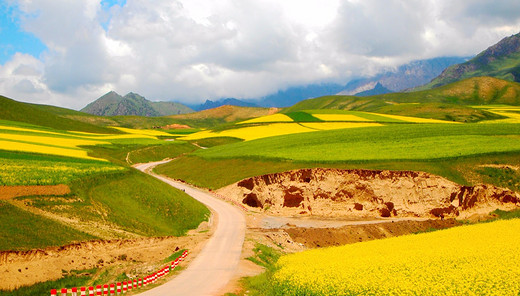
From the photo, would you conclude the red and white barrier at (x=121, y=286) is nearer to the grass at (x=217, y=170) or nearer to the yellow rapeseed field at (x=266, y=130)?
the grass at (x=217, y=170)

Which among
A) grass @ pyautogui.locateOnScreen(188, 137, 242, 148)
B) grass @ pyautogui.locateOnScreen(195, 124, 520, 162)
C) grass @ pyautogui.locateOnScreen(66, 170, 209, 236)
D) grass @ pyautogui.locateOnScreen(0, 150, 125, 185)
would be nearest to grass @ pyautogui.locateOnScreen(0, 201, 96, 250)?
grass @ pyautogui.locateOnScreen(66, 170, 209, 236)

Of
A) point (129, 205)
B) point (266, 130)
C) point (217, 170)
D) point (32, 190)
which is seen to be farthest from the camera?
point (266, 130)

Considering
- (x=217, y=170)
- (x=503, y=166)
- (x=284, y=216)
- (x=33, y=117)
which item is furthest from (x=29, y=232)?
(x=33, y=117)

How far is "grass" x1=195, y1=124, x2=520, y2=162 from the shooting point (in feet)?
198

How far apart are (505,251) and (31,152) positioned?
61.8 m

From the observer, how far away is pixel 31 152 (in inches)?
2280

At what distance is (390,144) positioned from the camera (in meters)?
70.2

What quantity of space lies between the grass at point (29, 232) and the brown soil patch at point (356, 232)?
73.7ft

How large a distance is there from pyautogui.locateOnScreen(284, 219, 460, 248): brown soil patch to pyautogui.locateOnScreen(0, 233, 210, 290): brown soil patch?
12479mm

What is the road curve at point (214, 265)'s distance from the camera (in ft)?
71.3

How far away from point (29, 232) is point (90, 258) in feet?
14.9

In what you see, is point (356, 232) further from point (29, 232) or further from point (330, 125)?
point (330, 125)

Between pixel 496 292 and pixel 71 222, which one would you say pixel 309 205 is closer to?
pixel 71 222

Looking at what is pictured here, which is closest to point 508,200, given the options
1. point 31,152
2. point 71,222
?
point 71,222
